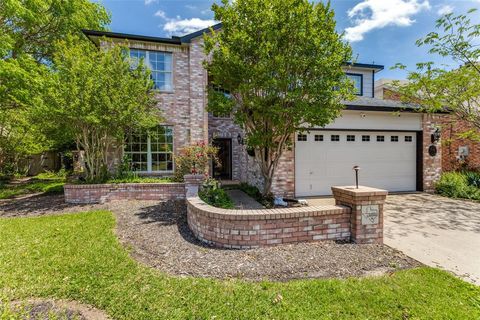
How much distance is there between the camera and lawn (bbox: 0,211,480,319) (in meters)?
2.55

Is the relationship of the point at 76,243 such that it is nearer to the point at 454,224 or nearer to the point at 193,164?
the point at 193,164

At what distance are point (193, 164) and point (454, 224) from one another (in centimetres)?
797

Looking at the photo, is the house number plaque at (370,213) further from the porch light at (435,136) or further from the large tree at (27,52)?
the large tree at (27,52)

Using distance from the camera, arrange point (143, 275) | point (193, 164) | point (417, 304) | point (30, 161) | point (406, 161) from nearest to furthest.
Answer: point (417, 304) → point (143, 275) → point (193, 164) → point (406, 161) → point (30, 161)

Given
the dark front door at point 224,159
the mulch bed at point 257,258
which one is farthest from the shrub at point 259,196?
the dark front door at point 224,159

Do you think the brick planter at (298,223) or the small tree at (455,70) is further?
the small tree at (455,70)

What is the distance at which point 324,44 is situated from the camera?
5.92m

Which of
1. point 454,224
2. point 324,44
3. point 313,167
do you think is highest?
point 324,44

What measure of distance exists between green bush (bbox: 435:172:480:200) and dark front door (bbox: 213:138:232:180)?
9.56m

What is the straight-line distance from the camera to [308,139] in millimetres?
8867

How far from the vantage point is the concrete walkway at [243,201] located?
698cm

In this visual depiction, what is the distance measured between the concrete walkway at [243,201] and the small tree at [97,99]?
177 inches

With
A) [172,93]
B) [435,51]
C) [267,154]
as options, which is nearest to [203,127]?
[172,93]

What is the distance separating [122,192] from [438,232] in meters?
9.37
